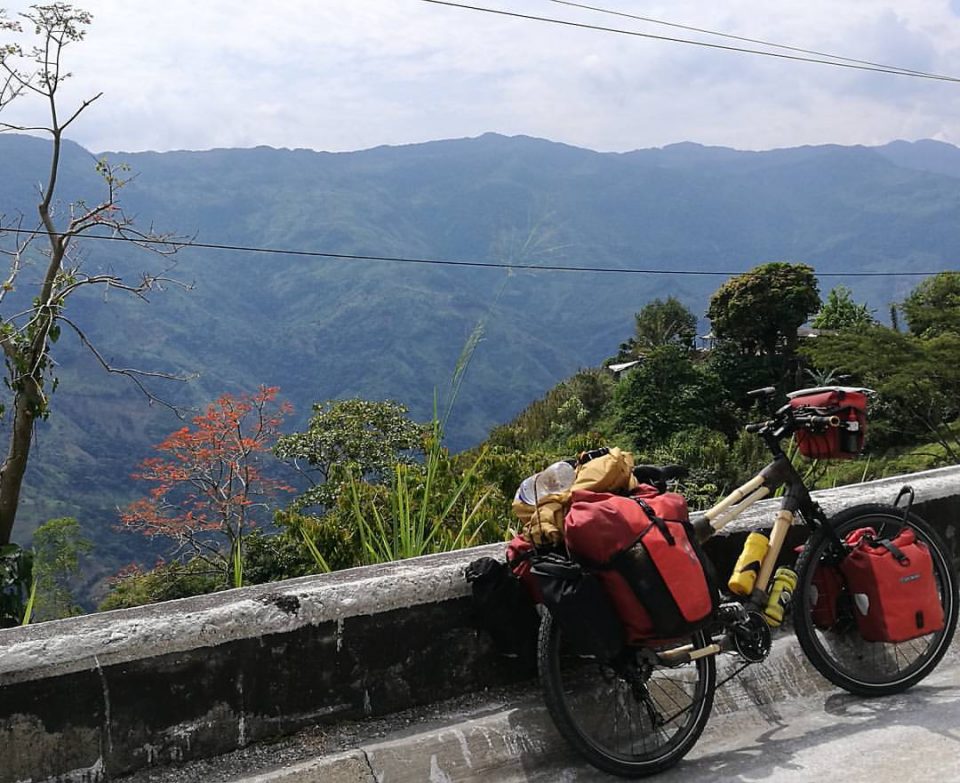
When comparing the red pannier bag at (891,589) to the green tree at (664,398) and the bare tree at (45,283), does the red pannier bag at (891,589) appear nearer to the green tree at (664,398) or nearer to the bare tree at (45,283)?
the bare tree at (45,283)

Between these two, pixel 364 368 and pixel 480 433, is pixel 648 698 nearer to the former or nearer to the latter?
pixel 480 433

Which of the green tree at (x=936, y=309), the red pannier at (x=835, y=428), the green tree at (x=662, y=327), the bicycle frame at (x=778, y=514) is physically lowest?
the bicycle frame at (x=778, y=514)

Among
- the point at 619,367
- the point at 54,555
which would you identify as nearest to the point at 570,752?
the point at 54,555

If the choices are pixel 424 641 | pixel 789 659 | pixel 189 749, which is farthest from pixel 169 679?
pixel 789 659

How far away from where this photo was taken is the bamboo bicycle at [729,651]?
268cm

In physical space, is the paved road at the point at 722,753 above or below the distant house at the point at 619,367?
below

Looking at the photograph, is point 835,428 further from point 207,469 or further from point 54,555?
point 54,555

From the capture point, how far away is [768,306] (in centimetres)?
3941

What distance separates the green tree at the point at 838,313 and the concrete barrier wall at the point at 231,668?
3948cm

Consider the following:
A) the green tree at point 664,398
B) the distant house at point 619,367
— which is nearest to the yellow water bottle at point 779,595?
the green tree at point 664,398

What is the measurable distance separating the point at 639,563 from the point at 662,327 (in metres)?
48.4

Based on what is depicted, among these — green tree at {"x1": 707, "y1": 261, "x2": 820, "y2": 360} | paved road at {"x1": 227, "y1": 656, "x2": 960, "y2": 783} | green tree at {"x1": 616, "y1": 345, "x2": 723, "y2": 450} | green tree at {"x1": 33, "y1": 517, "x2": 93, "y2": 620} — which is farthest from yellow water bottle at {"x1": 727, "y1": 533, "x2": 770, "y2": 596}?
green tree at {"x1": 707, "y1": 261, "x2": 820, "y2": 360}

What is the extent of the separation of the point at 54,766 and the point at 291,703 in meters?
0.61

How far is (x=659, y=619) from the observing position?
2531mm
